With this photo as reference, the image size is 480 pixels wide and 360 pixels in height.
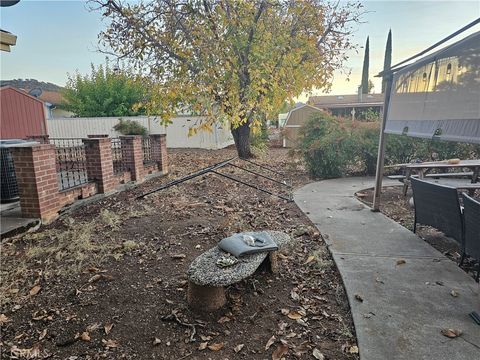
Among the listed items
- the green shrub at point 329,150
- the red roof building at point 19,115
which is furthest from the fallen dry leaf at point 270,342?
the red roof building at point 19,115

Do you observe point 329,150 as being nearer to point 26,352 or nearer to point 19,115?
point 26,352

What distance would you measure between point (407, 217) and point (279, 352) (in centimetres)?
406

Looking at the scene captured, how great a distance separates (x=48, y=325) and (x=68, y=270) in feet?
2.76

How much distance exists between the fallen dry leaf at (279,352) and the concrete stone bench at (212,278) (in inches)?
21.8

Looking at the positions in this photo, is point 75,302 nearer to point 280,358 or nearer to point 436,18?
point 280,358

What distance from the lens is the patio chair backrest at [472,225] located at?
2922 mm

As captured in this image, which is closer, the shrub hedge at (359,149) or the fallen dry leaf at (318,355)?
the fallen dry leaf at (318,355)

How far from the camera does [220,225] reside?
4.62 meters

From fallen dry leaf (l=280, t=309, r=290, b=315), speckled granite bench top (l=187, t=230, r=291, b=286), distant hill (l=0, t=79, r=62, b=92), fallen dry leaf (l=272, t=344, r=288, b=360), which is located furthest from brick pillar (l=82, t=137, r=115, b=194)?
distant hill (l=0, t=79, r=62, b=92)

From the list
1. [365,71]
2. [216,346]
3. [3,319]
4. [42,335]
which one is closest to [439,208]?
[216,346]

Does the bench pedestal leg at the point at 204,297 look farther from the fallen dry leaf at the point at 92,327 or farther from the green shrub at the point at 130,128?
the green shrub at the point at 130,128

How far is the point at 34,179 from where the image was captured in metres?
4.61

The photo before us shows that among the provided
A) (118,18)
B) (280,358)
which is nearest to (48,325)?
(280,358)

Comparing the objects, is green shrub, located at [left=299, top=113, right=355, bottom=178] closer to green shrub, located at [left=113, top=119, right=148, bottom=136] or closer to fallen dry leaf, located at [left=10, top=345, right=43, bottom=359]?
fallen dry leaf, located at [left=10, top=345, right=43, bottom=359]
